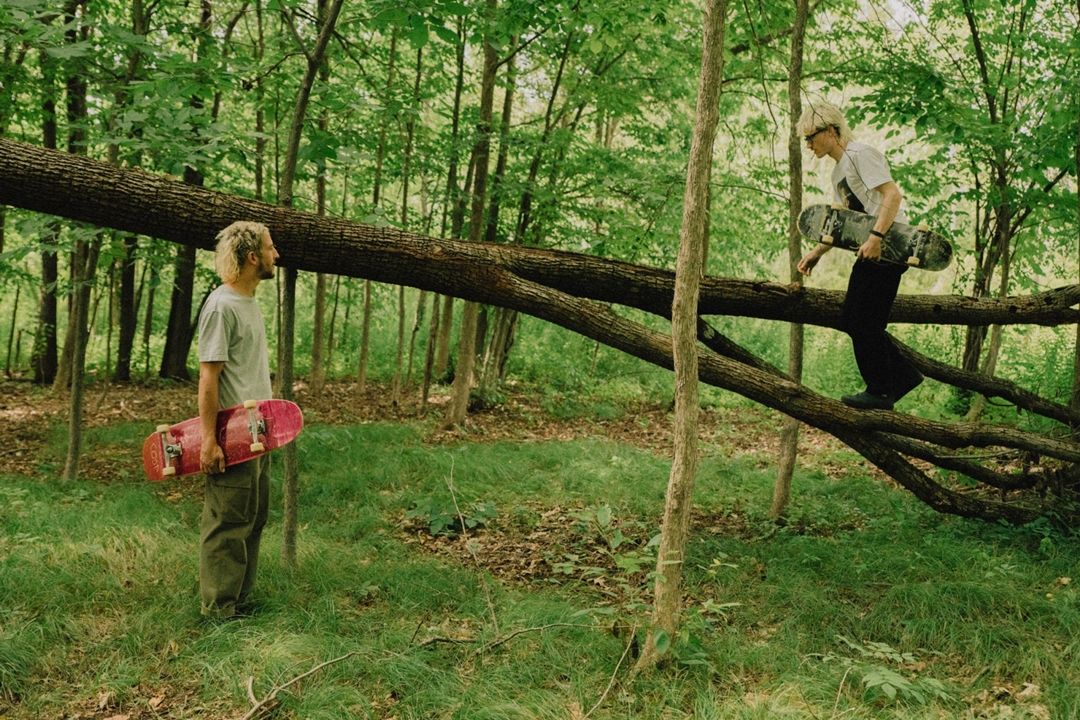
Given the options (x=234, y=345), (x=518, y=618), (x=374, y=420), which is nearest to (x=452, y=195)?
(x=374, y=420)

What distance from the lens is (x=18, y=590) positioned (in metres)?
3.74

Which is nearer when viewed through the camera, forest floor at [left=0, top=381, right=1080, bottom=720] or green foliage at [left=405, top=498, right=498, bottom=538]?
Result: forest floor at [left=0, top=381, right=1080, bottom=720]

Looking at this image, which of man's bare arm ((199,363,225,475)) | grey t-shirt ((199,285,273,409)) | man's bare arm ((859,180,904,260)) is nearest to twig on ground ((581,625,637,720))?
man's bare arm ((199,363,225,475))

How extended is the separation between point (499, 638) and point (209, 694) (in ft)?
4.39

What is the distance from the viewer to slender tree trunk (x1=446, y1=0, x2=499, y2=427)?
8555mm

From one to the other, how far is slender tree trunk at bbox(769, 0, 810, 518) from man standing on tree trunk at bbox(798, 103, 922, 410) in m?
0.64

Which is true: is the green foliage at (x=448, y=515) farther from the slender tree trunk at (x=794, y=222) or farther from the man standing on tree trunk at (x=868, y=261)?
the man standing on tree trunk at (x=868, y=261)

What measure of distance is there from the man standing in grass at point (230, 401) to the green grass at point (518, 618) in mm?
249

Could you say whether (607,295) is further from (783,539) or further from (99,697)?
(99,697)

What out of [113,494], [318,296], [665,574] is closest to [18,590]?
[113,494]

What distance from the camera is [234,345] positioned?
3.62m

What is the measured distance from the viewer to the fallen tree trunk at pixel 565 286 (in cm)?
391

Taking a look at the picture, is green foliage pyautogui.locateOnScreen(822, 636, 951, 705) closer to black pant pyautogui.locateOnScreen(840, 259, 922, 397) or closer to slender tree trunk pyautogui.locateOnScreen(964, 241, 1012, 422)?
black pant pyautogui.locateOnScreen(840, 259, 922, 397)

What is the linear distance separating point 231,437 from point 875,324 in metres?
4.02
